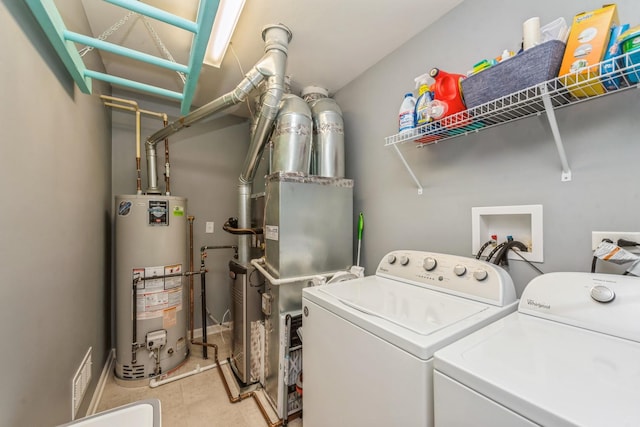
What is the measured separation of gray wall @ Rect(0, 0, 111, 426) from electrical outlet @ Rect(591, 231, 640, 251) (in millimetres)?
2042

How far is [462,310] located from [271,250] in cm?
118

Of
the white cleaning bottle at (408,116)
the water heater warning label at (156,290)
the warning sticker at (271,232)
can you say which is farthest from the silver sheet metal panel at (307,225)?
the water heater warning label at (156,290)

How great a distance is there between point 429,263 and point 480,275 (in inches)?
9.2

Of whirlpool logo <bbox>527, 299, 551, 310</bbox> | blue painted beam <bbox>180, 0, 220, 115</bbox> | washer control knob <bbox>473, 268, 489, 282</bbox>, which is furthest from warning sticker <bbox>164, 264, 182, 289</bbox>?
whirlpool logo <bbox>527, 299, 551, 310</bbox>

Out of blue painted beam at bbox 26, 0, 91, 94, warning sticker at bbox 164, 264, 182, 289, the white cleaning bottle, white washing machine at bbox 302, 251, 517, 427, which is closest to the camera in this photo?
white washing machine at bbox 302, 251, 517, 427

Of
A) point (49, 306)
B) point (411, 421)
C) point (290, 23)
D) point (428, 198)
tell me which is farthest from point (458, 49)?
point (49, 306)

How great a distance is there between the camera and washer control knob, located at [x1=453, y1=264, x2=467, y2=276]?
1139mm

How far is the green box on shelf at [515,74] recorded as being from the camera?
0.90 meters

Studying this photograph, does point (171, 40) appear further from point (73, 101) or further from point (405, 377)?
point (405, 377)

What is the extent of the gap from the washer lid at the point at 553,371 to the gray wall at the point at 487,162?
494 mm

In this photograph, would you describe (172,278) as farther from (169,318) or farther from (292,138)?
(292,138)

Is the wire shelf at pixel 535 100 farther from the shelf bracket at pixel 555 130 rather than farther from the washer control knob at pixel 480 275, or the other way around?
the washer control knob at pixel 480 275

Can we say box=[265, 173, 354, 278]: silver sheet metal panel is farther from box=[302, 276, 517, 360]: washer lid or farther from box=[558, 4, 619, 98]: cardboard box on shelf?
box=[558, 4, 619, 98]: cardboard box on shelf

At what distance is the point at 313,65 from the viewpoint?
203 centimetres
